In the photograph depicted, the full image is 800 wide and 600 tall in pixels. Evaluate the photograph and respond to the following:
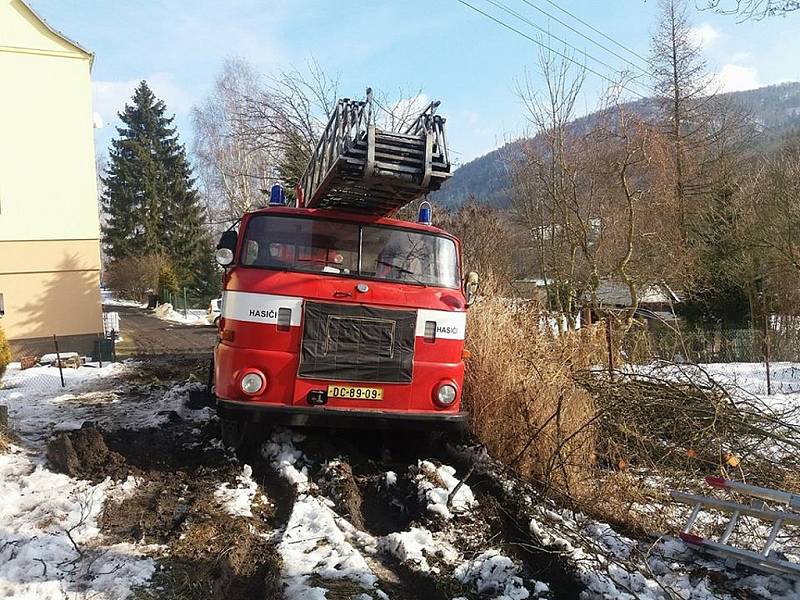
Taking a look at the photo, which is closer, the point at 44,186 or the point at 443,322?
the point at 443,322

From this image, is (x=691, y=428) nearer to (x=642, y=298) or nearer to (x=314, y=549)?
(x=314, y=549)

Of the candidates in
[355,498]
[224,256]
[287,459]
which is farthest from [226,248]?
[355,498]

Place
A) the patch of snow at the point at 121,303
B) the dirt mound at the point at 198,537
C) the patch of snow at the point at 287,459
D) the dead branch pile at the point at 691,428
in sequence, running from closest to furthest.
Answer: the dirt mound at the point at 198,537 < the dead branch pile at the point at 691,428 < the patch of snow at the point at 287,459 < the patch of snow at the point at 121,303

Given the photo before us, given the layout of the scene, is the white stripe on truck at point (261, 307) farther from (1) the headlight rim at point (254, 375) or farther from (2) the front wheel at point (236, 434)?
(2) the front wheel at point (236, 434)

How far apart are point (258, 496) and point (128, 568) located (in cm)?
157

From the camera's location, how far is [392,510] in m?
5.36

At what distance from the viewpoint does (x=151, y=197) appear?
4019 centimetres

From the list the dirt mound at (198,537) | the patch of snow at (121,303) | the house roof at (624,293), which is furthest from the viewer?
the patch of snow at (121,303)

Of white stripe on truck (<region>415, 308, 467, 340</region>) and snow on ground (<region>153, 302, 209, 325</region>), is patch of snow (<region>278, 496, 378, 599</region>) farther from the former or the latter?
snow on ground (<region>153, 302, 209, 325</region>)

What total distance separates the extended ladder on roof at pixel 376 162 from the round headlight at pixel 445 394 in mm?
1900

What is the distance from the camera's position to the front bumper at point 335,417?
5523mm

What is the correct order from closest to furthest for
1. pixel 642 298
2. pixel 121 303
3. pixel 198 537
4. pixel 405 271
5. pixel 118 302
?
pixel 198 537 < pixel 405 271 < pixel 642 298 < pixel 121 303 < pixel 118 302

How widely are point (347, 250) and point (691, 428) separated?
3.57m

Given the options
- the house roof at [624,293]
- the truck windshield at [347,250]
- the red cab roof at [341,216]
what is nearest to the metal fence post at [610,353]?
the truck windshield at [347,250]
